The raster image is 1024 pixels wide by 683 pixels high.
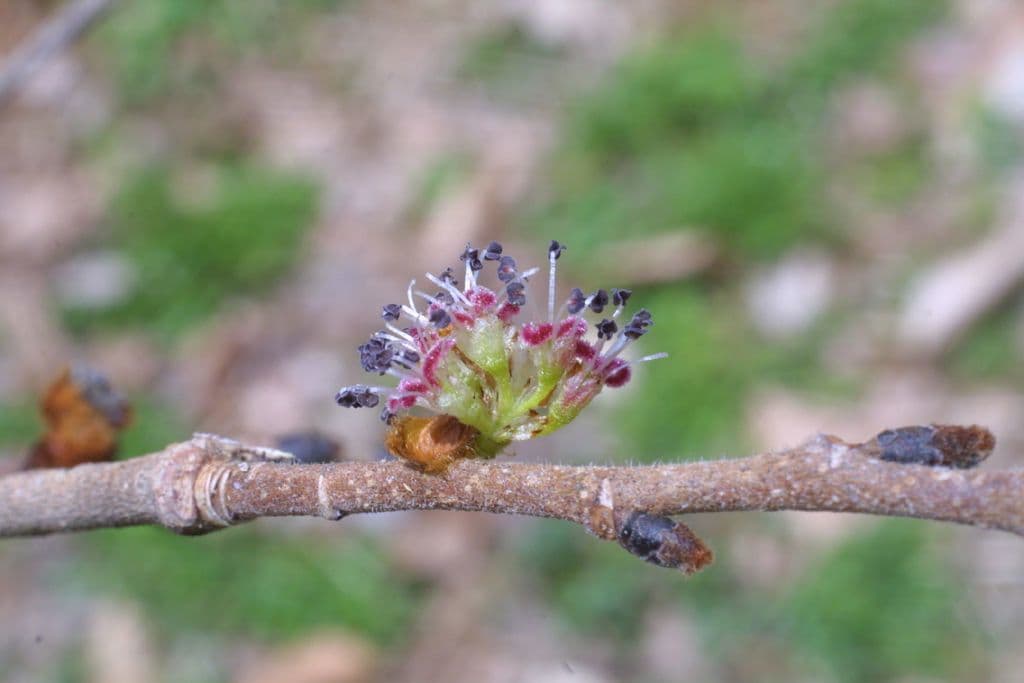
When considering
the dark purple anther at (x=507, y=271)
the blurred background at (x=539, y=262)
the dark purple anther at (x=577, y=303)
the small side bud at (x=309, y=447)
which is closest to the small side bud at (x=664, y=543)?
the dark purple anther at (x=577, y=303)

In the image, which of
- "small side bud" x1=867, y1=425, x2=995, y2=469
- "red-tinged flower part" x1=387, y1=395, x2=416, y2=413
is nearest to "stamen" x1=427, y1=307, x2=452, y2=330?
"red-tinged flower part" x1=387, y1=395, x2=416, y2=413

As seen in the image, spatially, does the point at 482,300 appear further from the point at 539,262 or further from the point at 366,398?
the point at 539,262

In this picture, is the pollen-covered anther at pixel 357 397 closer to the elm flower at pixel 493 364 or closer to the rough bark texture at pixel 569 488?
the elm flower at pixel 493 364

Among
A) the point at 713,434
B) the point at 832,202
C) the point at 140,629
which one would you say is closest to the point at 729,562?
the point at 713,434

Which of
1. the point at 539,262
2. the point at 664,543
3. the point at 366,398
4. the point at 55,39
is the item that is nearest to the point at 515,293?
the point at 366,398

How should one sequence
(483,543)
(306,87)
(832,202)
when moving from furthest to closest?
(306,87), (832,202), (483,543)

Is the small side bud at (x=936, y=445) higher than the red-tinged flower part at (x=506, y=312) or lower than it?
lower

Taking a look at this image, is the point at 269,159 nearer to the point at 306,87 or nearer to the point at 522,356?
the point at 306,87
